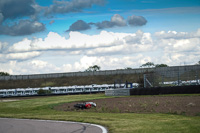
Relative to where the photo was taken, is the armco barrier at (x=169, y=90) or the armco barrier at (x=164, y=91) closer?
the armco barrier at (x=169, y=90)

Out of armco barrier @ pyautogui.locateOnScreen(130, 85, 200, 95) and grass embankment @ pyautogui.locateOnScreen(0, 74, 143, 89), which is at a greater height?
grass embankment @ pyautogui.locateOnScreen(0, 74, 143, 89)

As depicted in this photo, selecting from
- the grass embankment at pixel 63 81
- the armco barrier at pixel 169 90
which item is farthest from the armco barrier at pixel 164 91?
the grass embankment at pixel 63 81

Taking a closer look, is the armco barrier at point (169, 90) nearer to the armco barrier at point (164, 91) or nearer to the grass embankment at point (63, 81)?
the armco barrier at point (164, 91)

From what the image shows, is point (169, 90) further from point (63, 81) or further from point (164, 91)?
point (63, 81)

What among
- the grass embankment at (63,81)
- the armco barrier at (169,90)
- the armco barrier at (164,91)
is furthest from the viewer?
the grass embankment at (63,81)

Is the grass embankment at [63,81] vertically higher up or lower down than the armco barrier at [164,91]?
higher up

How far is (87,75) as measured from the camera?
116 metres

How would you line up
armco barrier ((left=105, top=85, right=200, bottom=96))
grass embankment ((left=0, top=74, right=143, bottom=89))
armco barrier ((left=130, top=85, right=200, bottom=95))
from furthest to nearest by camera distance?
grass embankment ((left=0, top=74, right=143, bottom=89)) → armco barrier ((left=105, top=85, right=200, bottom=96)) → armco barrier ((left=130, top=85, right=200, bottom=95))

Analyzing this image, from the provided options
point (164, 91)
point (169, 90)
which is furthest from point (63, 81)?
point (169, 90)

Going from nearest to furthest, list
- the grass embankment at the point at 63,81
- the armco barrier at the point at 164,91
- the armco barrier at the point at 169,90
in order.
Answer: the armco barrier at the point at 169,90, the armco barrier at the point at 164,91, the grass embankment at the point at 63,81

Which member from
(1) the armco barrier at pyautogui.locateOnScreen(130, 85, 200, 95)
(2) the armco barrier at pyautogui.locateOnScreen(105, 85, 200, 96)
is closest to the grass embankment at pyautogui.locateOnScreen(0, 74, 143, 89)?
(2) the armco barrier at pyautogui.locateOnScreen(105, 85, 200, 96)

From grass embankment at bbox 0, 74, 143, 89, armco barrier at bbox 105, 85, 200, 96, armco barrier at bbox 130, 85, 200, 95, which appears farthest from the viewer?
grass embankment at bbox 0, 74, 143, 89

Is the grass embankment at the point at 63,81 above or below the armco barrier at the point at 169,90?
above

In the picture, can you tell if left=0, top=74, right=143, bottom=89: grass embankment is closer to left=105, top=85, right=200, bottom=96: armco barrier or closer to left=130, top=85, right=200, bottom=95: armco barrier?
left=105, top=85, right=200, bottom=96: armco barrier
